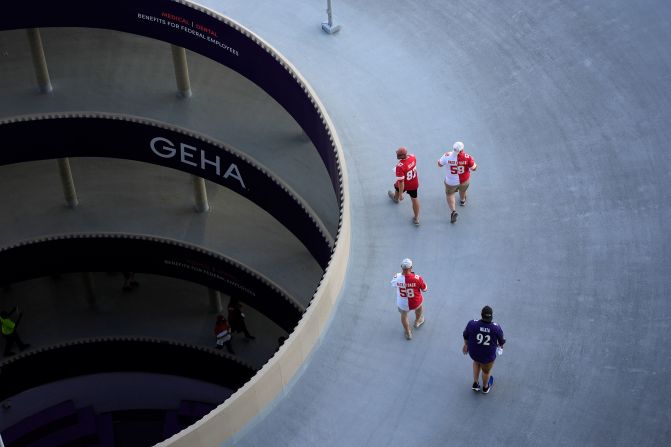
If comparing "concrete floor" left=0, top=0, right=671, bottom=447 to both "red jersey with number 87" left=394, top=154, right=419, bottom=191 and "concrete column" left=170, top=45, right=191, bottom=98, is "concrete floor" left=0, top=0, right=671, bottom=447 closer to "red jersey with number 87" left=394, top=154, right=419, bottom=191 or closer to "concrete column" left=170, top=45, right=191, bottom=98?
"red jersey with number 87" left=394, top=154, right=419, bottom=191

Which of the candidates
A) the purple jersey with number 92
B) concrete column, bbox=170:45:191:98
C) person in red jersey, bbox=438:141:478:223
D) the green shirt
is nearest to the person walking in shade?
the green shirt

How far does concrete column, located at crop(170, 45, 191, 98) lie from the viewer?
104ft

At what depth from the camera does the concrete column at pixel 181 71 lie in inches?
1247

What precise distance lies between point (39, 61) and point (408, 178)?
14354 mm

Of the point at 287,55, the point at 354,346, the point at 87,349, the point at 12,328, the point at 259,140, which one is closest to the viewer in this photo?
the point at 354,346

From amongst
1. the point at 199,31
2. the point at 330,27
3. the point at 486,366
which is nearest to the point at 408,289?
the point at 486,366

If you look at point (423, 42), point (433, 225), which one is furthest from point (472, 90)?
point (433, 225)

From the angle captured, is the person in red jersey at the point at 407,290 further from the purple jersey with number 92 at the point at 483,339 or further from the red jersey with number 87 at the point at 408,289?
the purple jersey with number 92 at the point at 483,339

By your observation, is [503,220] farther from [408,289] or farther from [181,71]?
[181,71]

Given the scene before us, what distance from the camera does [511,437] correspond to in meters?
19.5

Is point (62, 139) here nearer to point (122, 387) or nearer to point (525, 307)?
point (122, 387)

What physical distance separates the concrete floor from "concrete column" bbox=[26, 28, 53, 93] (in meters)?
5.60

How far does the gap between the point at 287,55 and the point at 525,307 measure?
1080cm

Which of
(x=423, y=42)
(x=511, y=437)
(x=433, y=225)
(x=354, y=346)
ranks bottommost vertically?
(x=511, y=437)
